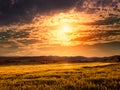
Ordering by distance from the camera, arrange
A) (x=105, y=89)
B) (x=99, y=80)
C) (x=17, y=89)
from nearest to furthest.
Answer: (x=105, y=89)
(x=17, y=89)
(x=99, y=80)

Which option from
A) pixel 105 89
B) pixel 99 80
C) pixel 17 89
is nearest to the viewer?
pixel 105 89

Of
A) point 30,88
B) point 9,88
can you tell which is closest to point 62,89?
point 30,88

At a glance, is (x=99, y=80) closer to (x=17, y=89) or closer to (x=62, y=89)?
(x=62, y=89)

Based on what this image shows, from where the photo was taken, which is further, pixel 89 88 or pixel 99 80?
pixel 99 80

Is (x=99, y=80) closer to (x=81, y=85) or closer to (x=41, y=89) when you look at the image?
(x=81, y=85)

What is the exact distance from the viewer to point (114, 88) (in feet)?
82.5

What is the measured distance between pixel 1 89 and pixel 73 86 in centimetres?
637

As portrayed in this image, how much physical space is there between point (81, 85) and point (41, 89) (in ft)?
12.5

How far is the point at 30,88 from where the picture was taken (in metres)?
26.2

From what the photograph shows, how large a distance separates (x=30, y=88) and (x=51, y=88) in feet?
6.74

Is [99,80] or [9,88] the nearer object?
[9,88]

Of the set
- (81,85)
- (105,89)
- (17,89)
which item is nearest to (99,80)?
(81,85)

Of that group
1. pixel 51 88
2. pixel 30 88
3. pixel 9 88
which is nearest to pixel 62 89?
pixel 51 88

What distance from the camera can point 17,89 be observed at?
25906mm
